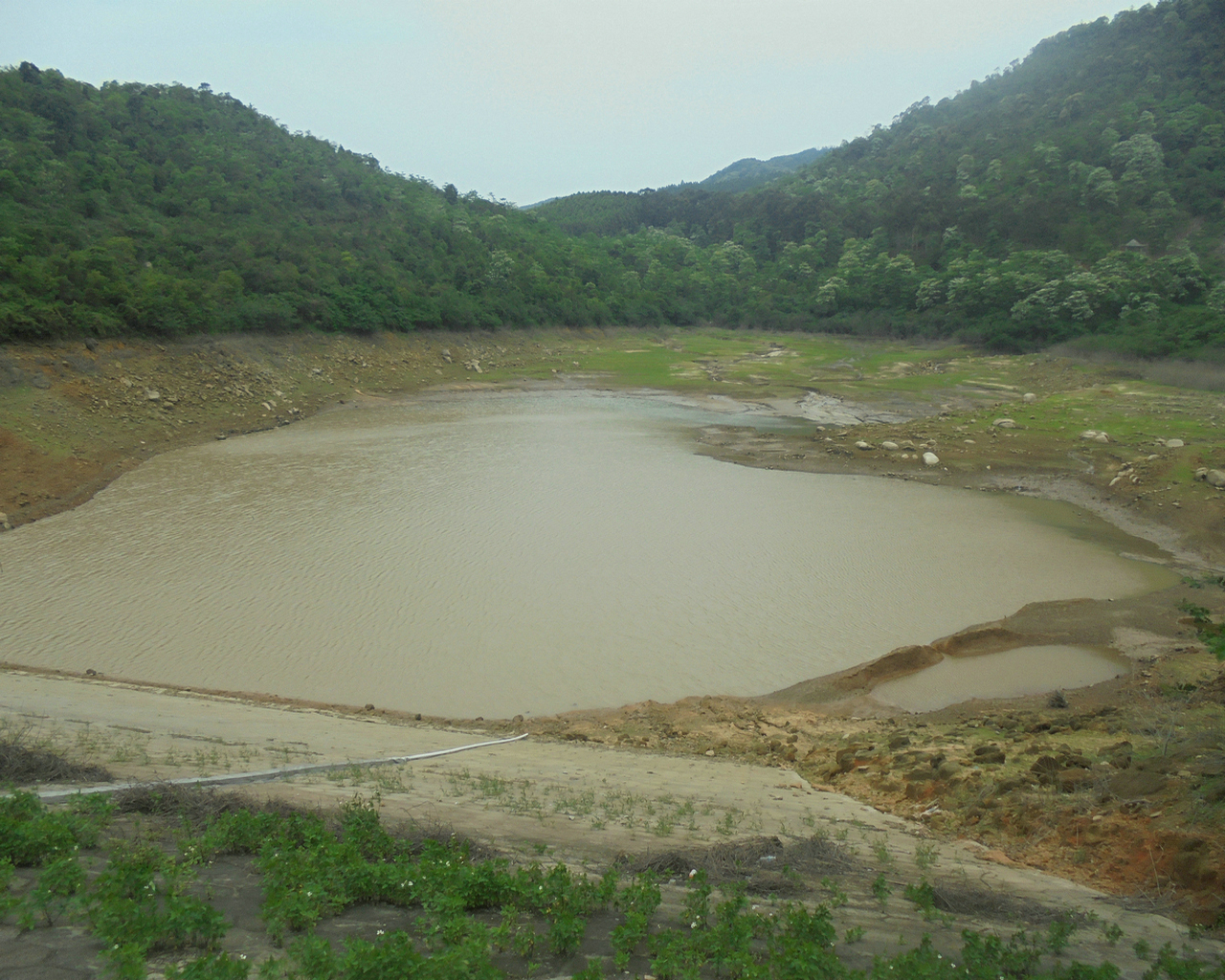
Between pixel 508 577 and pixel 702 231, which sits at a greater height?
pixel 702 231

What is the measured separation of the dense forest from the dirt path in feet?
64.1

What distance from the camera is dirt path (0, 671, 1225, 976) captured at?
419 cm

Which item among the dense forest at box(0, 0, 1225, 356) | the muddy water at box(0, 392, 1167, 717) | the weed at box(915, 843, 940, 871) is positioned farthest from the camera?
the dense forest at box(0, 0, 1225, 356)

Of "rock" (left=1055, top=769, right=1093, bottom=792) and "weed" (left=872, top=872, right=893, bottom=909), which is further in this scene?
"rock" (left=1055, top=769, right=1093, bottom=792)

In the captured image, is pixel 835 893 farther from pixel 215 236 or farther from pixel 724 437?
pixel 215 236

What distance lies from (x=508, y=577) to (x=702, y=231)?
294ft

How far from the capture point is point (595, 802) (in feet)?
19.6

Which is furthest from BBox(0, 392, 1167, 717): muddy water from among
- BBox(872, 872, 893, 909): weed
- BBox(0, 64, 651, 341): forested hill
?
BBox(0, 64, 651, 341): forested hill

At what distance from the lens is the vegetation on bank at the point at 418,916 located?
300 cm

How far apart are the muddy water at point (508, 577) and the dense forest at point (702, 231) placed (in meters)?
11.9

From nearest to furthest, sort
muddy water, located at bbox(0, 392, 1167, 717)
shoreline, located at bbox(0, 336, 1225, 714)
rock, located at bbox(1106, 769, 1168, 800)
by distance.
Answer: rock, located at bbox(1106, 769, 1168, 800) → muddy water, located at bbox(0, 392, 1167, 717) → shoreline, located at bbox(0, 336, 1225, 714)

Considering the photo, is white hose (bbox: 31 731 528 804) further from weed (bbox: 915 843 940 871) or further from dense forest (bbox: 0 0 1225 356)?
dense forest (bbox: 0 0 1225 356)

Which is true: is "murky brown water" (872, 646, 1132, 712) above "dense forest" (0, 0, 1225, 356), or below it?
below

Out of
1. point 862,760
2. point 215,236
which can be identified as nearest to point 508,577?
point 862,760
